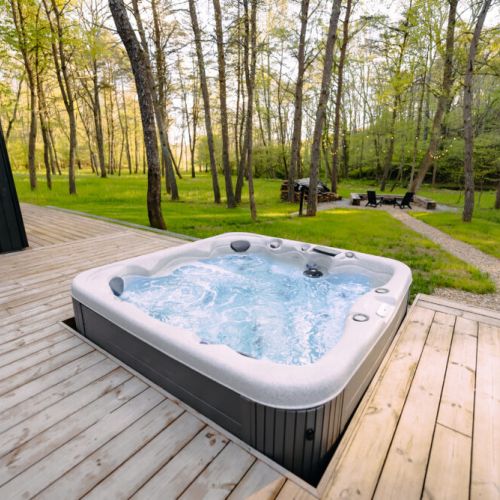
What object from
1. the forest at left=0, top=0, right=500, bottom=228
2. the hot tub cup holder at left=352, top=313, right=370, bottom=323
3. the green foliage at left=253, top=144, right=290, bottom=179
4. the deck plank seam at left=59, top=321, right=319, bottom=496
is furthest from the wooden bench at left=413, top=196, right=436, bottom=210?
the deck plank seam at left=59, top=321, right=319, bottom=496

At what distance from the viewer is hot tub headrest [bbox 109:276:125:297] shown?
2570 millimetres

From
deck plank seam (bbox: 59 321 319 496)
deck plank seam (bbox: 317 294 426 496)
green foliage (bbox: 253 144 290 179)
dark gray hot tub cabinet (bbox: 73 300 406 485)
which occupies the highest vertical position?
green foliage (bbox: 253 144 290 179)

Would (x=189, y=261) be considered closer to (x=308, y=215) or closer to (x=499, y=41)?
(x=308, y=215)

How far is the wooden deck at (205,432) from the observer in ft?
3.97

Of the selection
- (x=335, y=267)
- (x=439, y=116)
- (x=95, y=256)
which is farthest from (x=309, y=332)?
(x=439, y=116)

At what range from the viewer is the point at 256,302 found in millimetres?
3340

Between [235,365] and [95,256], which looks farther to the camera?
[95,256]

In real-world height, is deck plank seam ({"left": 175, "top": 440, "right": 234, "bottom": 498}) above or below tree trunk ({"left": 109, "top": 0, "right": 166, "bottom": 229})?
below

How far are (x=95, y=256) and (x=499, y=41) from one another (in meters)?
8.98

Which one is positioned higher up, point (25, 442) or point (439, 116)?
point (439, 116)

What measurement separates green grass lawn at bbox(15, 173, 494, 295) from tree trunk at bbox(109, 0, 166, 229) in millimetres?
622

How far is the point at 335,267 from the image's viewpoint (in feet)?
11.0

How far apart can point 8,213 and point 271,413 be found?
421 cm

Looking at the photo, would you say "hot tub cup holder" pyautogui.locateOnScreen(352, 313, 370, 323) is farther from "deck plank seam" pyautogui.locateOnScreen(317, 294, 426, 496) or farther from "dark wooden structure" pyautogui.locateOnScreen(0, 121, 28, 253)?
"dark wooden structure" pyautogui.locateOnScreen(0, 121, 28, 253)
